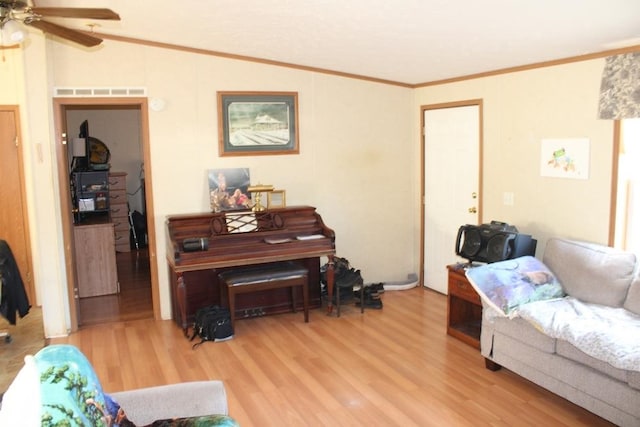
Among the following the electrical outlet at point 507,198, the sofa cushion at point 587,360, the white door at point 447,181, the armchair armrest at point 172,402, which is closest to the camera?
the armchair armrest at point 172,402

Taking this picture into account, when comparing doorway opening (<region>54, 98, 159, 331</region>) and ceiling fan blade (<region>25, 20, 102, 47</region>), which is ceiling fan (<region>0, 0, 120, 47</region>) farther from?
doorway opening (<region>54, 98, 159, 331</region>)

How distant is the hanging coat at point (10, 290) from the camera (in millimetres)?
4242

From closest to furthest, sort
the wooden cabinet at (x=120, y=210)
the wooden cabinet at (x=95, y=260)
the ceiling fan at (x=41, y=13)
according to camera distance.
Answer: the ceiling fan at (x=41, y=13) → the wooden cabinet at (x=95, y=260) → the wooden cabinet at (x=120, y=210)

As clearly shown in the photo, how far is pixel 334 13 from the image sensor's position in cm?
343

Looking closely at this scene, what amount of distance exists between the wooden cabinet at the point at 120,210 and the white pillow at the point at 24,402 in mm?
6621

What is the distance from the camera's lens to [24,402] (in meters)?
1.78

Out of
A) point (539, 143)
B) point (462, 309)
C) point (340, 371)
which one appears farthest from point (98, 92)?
point (539, 143)

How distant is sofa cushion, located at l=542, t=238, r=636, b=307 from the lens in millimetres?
3492

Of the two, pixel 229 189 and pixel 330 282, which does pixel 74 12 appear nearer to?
pixel 229 189

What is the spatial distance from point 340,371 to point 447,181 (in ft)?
7.94

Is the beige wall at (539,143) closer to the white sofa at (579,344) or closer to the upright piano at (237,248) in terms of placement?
the white sofa at (579,344)

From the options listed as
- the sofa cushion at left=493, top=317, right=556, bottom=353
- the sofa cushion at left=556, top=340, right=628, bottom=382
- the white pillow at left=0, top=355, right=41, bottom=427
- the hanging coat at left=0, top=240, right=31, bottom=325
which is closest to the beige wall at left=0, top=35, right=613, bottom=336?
the hanging coat at left=0, top=240, right=31, bottom=325

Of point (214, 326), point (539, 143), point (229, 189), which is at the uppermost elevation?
point (539, 143)

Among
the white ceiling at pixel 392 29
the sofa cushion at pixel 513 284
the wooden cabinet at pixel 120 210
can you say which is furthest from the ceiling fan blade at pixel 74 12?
the wooden cabinet at pixel 120 210
